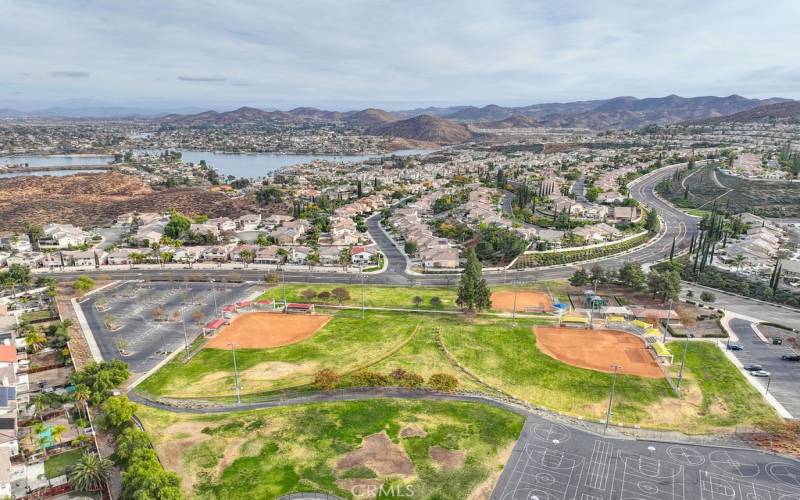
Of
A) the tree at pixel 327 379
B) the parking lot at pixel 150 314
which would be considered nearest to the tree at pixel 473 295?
the tree at pixel 327 379

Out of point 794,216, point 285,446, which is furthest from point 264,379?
point 794,216

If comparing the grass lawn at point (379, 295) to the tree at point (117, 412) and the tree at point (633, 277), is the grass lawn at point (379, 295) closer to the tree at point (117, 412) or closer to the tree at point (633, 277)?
the tree at point (633, 277)

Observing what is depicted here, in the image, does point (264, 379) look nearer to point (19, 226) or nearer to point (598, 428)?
point (598, 428)

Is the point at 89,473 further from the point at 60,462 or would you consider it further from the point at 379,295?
the point at 379,295

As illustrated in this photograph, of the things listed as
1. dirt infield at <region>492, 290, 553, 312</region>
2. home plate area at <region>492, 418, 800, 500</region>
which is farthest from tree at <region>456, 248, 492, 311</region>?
home plate area at <region>492, 418, 800, 500</region>

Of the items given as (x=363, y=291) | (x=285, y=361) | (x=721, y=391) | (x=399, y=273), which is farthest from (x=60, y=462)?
(x=721, y=391)

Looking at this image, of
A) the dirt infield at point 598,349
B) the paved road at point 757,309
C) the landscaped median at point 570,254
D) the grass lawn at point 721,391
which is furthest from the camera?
the landscaped median at point 570,254
